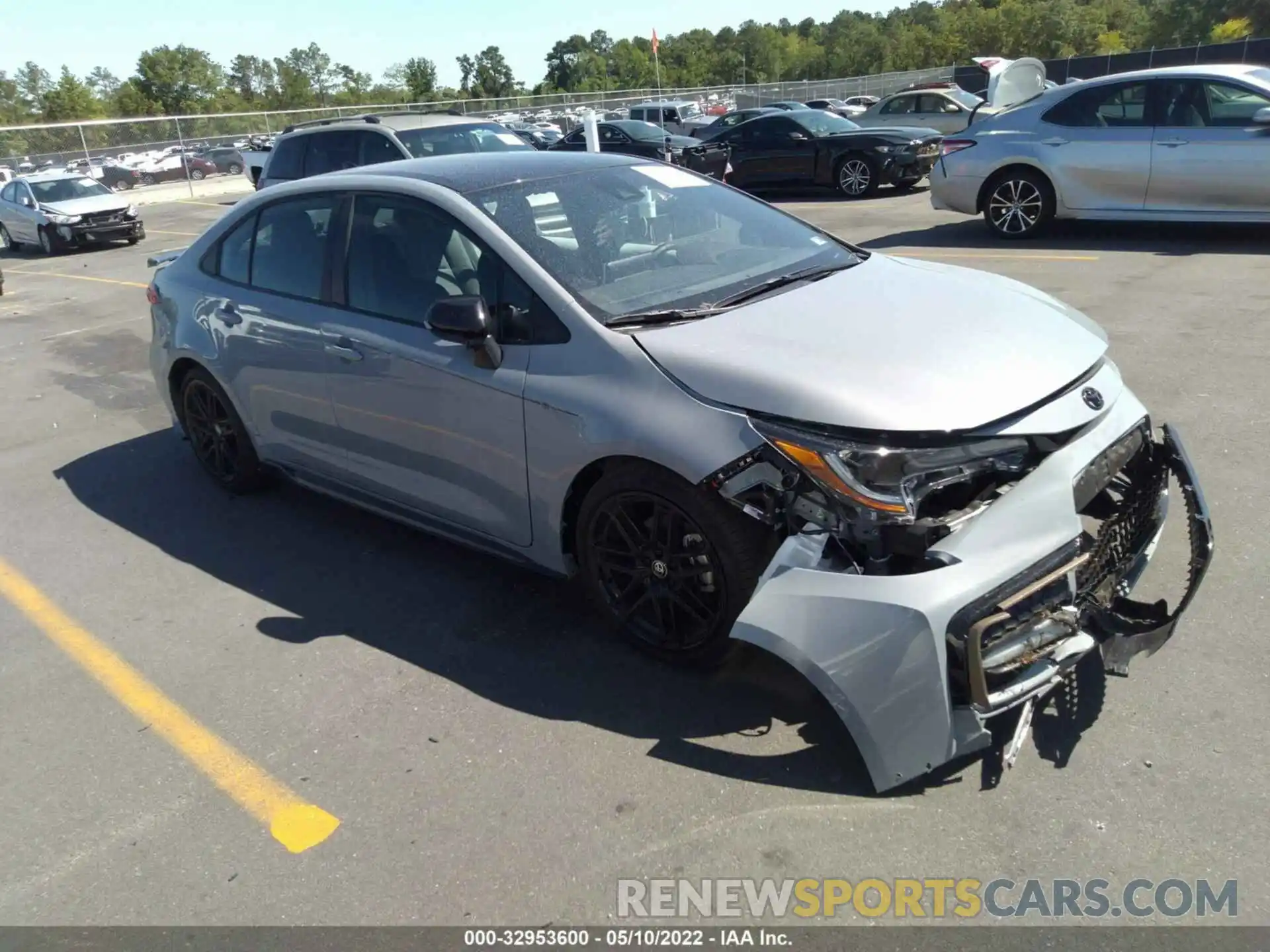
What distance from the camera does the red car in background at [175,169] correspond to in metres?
33.2

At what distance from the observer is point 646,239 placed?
401 centimetres

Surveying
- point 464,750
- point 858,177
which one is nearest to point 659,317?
point 464,750

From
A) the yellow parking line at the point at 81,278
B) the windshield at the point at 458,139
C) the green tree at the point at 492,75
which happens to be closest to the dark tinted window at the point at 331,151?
the windshield at the point at 458,139

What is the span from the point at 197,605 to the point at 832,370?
3.10 m

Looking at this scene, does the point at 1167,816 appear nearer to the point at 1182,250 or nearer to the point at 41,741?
the point at 41,741

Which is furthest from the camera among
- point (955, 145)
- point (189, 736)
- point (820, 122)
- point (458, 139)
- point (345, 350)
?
point (820, 122)

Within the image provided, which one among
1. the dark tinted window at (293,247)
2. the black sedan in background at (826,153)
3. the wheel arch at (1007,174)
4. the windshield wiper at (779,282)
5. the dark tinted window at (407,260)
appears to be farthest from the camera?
the black sedan in background at (826,153)

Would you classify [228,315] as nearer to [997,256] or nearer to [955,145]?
[997,256]

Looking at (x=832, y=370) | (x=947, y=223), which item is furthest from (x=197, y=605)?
(x=947, y=223)

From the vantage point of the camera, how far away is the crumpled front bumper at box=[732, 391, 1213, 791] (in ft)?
8.71

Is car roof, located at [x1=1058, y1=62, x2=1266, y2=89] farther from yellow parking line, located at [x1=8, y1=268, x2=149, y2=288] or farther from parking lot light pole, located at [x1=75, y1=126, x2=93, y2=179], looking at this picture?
parking lot light pole, located at [x1=75, y1=126, x2=93, y2=179]

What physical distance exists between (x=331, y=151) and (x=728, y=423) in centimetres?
1057

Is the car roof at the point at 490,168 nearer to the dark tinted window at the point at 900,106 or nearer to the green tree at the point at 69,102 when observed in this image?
the dark tinted window at the point at 900,106

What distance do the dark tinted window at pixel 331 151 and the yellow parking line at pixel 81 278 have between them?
10.7ft
